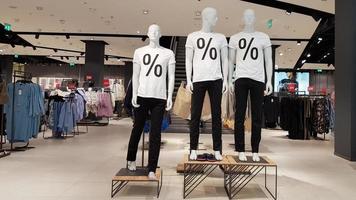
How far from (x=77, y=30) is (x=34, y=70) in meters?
15.1

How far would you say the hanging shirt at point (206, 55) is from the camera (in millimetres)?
3893

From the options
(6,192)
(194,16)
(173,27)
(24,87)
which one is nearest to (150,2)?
(194,16)

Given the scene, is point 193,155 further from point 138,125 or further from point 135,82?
point 135,82

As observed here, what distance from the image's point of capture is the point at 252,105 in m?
4.00

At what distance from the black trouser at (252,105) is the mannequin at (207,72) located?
0.61 ft

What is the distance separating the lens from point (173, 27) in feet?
40.9

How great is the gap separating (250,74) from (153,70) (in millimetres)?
1082

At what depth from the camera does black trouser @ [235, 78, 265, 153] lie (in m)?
3.96

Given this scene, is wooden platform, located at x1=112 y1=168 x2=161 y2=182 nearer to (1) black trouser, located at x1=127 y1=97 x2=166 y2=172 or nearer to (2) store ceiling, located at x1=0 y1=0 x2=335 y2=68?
(1) black trouser, located at x1=127 y1=97 x2=166 y2=172

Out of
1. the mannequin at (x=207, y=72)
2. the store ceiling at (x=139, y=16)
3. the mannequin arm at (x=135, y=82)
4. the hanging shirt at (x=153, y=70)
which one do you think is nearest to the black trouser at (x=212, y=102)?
the mannequin at (x=207, y=72)

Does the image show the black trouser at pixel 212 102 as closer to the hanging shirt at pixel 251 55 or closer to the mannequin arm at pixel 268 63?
the hanging shirt at pixel 251 55

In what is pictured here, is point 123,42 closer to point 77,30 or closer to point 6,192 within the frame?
point 77,30

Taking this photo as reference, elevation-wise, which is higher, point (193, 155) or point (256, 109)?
point (256, 109)

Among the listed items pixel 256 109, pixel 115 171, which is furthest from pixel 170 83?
pixel 115 171
